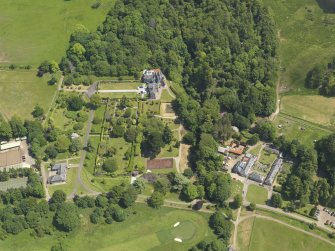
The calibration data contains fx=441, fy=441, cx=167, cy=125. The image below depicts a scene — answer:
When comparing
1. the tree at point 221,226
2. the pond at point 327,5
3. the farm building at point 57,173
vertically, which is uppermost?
the pond at point 327,5

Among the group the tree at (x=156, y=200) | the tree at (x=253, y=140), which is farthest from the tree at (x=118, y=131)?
the tree at (x=253, y=140)

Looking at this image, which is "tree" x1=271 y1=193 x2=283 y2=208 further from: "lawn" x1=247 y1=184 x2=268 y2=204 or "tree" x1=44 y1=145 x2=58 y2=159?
"tree" x1=44 y1=145 x2=58 y2=159

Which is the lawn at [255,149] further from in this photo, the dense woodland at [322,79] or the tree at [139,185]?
the tree at [139,185]

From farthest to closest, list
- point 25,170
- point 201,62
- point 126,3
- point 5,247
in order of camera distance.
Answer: point 126,3 < point 201,62 < point 25,170 < point 5,247

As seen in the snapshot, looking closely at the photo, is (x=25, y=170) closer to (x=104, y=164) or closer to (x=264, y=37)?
(x=104, y=164)

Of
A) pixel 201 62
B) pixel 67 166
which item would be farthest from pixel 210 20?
pixel 67 166

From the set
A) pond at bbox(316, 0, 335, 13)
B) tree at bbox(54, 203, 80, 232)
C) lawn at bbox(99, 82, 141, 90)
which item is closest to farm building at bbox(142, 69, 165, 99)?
lawn at bbox(99, 82, 141, 90)
